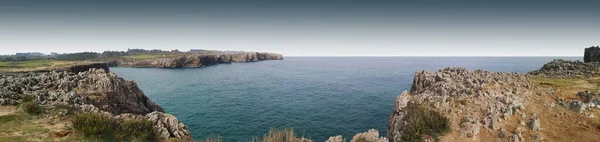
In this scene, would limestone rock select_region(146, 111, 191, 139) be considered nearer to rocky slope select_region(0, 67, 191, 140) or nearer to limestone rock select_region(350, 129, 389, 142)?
rocky slope select_region(0, 67, 191, 140)

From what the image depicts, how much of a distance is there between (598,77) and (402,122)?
4360 cm

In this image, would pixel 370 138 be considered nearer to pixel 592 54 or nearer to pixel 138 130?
pixel 138 130

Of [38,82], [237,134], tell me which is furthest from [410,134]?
[38,82]

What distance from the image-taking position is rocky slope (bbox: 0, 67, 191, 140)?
2361 centimetres

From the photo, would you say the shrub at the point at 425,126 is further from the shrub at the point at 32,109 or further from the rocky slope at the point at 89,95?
the shrub at the point at 32,109

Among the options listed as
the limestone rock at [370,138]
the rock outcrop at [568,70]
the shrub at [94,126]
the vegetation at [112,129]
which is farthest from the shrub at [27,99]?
the rock outcrop at [568,70]

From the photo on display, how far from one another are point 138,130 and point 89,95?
15.7 m

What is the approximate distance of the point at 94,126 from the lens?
19297mm

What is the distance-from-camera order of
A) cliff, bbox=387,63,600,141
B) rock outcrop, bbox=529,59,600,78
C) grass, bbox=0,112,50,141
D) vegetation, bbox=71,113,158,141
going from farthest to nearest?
rock outcrop, bbox=529,59,600,78
cliff, bbox=387,63,600,141
vegetation, bbox=71,113,158,141
grass, bbox=0,112,50,141

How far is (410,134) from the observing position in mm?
23266

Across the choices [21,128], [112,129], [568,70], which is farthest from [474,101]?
[568,70]

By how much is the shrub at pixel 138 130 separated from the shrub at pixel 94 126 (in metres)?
0.79

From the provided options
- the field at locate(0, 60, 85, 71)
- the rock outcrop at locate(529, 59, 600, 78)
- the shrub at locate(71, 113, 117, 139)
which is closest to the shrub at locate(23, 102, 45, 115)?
the shrub at locate(71, 113, 117, 139)

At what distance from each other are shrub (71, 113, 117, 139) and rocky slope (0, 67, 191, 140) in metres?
2.20
